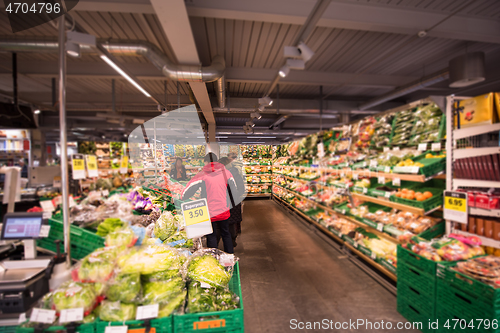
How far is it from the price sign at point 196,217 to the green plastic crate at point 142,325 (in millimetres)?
802

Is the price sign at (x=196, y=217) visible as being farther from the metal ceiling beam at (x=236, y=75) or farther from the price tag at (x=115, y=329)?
the metal ceiling beam at (x=236, y=75)

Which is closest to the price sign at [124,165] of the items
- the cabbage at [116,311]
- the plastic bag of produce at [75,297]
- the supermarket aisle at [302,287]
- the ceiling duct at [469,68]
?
the plastic bag of produce at [75,297]

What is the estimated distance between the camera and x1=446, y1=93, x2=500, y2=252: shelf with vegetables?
2146mm

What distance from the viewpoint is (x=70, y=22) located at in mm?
2275

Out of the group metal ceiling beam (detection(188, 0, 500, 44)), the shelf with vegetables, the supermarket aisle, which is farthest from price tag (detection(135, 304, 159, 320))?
metal ceiling beam (detection(188, 0, 500, 44))

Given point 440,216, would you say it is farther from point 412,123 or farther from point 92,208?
point 92,208

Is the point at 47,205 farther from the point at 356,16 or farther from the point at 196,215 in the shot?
the point at 356,16

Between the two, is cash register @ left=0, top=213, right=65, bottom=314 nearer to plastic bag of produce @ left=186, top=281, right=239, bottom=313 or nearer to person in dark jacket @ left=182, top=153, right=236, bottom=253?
plastic bag of produce @ left=186, top=281, right=239, bottom=313

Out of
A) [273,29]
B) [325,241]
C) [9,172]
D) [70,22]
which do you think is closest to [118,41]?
[70,22]

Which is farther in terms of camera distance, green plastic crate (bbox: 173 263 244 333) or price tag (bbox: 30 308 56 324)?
green plastic crate (bbox: 173 263 244 333)

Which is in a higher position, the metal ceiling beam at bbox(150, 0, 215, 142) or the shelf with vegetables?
the metal ceiling beam at bbox(150, 0, 215, 142)

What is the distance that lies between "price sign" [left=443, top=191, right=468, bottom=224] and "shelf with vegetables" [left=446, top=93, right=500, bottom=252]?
5 centimetres

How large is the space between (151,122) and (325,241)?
14.6 feet

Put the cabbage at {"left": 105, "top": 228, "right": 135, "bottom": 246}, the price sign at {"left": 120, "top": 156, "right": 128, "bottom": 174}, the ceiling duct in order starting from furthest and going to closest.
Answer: the ceiling duct → the price sign at {"left": 120, "top": 156, "right": 128, "bottom": 174} → the cabbage at {"left": 105, "top": 228, "right": 135, "bottom": 246}
